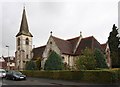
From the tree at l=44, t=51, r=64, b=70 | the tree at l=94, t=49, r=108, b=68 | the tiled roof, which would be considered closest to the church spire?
the tiled roof

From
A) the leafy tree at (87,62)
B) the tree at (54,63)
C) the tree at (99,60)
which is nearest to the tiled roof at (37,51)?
the tree at (54,63)

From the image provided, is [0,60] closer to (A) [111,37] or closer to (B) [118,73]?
(A) [111,37]

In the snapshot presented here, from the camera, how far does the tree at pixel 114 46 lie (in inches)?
2317

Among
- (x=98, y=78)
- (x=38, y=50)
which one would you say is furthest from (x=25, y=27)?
(x=98, y=78)

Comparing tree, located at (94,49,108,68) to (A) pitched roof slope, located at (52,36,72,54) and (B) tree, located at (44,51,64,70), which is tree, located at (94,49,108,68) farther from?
(A) pitched roof slope, located at (52,36,72,54)

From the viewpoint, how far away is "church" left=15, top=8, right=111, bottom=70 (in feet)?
181

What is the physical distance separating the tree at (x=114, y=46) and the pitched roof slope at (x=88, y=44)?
6.85 m

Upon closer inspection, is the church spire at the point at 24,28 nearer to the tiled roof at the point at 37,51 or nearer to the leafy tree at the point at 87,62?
the tiled roof at the point at 37,51

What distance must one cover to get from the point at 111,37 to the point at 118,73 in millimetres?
36732

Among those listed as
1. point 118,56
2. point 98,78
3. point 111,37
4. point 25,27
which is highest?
point 25,27

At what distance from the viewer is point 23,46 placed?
Answer: 73250 mm

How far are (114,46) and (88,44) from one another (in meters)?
9.61

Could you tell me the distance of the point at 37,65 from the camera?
6016 cm

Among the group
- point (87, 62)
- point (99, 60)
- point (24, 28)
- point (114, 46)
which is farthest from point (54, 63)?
point (24, 28)
